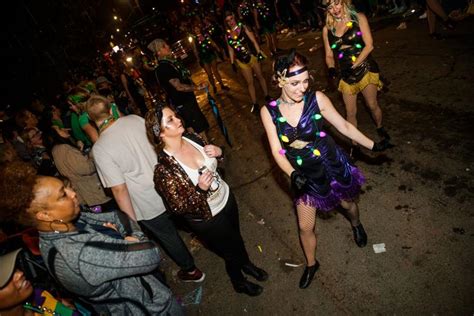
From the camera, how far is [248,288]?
3.24 meters

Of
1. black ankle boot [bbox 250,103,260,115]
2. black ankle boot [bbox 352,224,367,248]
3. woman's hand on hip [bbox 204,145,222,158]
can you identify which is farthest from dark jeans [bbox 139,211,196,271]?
black ankle boot [bbox 250,103,260,115]

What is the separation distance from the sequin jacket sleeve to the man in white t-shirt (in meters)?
0.54

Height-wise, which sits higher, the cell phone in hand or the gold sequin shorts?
the cell phone in hand

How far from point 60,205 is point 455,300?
3.28m

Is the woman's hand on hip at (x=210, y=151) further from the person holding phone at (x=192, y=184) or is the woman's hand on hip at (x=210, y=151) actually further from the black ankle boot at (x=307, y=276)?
the black ankle boot at (x=307, y=276)

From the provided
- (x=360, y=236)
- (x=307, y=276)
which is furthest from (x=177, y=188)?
(x=360, y=236)

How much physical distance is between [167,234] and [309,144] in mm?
1883

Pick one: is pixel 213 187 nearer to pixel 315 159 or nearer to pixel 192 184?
pixel 192 184

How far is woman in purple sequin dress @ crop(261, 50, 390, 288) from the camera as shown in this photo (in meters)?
2.69

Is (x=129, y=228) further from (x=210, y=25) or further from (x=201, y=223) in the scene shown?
(x=210, y=25)

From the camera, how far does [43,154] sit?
4.69 m

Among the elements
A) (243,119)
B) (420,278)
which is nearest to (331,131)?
(243,119)

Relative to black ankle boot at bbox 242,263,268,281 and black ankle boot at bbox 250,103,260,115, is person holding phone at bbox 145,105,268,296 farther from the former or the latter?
black ankle boot at bbox 250,103,260,115

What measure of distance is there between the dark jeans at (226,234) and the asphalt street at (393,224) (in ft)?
1.97
